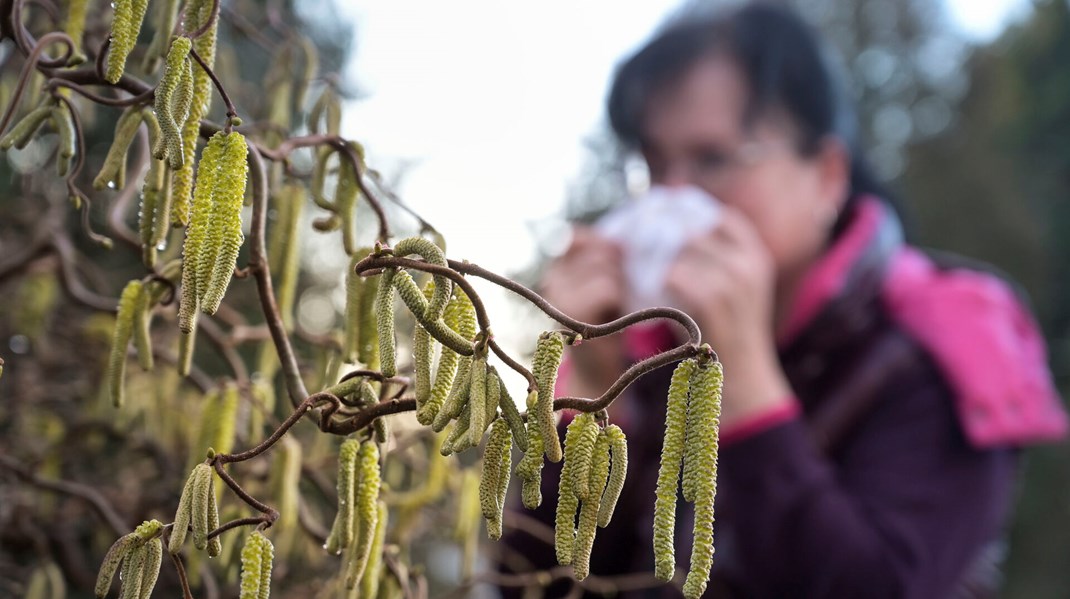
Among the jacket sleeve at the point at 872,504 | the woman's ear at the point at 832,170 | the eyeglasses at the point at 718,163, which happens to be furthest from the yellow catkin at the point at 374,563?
the woman's ear at the point at 832,170

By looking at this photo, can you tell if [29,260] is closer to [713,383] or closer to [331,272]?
[713,383]

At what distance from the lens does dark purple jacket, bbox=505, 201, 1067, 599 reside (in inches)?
54.3

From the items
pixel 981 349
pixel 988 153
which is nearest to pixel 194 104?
pixel 981 349

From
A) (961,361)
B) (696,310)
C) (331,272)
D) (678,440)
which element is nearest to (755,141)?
(696,310)

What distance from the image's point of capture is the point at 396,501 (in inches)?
33.7

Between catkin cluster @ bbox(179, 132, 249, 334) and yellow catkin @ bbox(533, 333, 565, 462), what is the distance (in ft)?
0.45

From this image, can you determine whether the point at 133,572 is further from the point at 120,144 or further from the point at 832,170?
the point at 832,170

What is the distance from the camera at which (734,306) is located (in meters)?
1.53

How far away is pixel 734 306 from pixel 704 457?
3.74ft

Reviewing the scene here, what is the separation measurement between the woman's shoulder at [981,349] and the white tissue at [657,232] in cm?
37

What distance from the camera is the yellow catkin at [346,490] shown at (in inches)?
19.0

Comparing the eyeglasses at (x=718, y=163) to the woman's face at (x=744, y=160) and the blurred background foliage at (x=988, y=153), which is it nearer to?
the woman's face at (x=744, y=160)

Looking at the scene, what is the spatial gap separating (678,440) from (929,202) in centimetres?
922

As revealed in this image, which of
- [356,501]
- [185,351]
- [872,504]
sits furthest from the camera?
[872,504]
